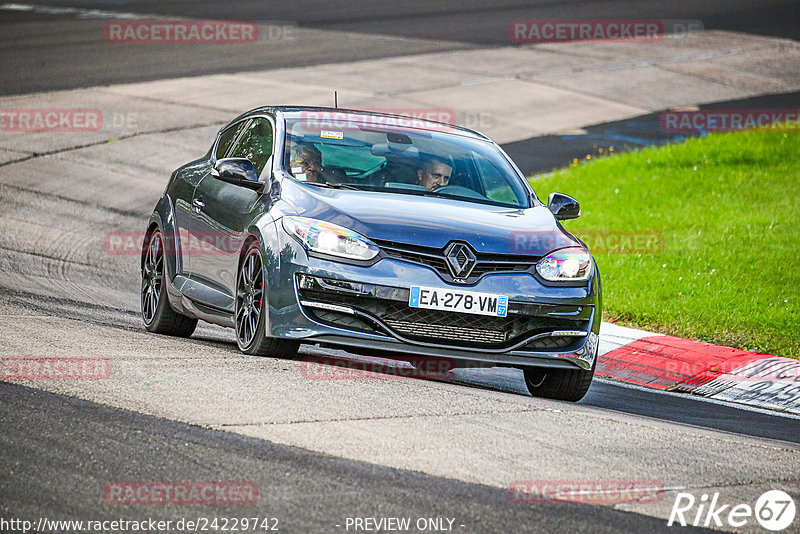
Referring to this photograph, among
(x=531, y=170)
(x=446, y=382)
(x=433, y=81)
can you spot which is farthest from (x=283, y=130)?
(x=433, y=81)

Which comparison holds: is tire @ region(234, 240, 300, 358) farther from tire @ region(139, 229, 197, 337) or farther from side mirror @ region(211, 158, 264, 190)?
tire @ region(139, 229, 197, 337)

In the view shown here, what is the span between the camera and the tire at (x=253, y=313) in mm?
7824

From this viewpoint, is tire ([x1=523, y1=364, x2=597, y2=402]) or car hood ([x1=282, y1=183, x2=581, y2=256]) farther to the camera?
tire ([x1=523, y1=364, x2=597, y2=402])

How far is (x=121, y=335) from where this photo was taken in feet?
29.4

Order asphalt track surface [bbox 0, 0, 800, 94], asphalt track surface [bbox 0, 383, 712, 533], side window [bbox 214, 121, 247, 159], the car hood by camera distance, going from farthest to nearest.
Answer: asphalt track surface [bbox 0, 0, 800, 94] → side window [bbox 214, 121, 247, 159] → the car hood → asphalt track surface [bbox 0, 383, 712, 533]

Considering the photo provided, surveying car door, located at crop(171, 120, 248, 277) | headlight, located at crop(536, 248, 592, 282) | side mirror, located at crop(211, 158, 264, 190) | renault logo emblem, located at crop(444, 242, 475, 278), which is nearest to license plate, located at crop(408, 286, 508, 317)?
renault logo emblem, located at crop(444, 242, 475, 278)

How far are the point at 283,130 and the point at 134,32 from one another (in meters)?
22.5

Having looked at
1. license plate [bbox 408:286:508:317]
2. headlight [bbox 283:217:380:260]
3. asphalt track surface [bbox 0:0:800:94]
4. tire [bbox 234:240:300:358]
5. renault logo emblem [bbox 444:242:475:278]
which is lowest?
asphalt track surface [bbox 0:0:800:94]

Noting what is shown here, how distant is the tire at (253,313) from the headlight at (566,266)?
161 cm

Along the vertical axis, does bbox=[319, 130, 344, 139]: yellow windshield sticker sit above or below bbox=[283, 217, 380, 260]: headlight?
above

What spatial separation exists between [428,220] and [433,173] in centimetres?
110

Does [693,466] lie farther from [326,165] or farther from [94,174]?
[94,174]

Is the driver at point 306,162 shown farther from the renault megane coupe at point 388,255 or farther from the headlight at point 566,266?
the headlight at point 566,266

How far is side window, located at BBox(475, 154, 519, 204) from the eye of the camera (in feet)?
29.1
